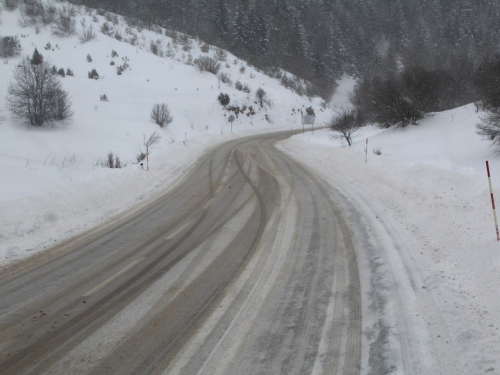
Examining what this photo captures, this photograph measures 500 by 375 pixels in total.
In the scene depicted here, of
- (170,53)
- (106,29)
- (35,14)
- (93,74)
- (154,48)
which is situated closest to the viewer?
(93,74)

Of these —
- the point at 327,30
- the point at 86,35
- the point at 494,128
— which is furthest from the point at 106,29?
the point at 327,30

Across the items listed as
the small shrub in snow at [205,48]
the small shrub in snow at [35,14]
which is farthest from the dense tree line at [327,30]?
the small shrub in snow at [35,14]

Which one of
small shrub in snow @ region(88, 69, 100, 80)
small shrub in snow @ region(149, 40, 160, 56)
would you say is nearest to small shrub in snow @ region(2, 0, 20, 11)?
small shrub in snow @ region(149, 40, 160, 56)

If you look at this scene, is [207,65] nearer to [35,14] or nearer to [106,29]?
[106,29]

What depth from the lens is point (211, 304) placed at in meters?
4.41

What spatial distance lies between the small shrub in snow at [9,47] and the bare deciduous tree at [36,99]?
16379 mm

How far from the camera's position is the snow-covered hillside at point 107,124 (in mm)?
8211

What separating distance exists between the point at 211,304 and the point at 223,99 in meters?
38.5

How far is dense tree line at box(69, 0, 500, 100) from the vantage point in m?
70.1

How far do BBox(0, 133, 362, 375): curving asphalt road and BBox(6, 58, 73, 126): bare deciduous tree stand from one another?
1511 cm

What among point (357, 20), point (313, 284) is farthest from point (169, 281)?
point (357, 20)

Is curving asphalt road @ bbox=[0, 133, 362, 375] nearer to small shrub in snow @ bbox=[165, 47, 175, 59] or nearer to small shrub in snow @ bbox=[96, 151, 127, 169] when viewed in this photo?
small shrub in snow @ bbox=[96, 151, 127, 169]

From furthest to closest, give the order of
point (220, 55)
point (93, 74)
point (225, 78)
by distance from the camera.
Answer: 1. point (220, 55)
2. point (225, 78)
3. point (93, 74)

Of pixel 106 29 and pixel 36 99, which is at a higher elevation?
pixel 106 29
